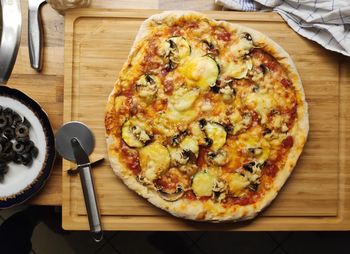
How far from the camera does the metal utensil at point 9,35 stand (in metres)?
2.35

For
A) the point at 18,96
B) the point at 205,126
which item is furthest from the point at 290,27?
the point at 18,96

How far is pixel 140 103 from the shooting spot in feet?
7.22

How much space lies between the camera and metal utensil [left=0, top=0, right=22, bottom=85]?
235cm

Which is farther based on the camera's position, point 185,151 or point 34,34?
point 34,34

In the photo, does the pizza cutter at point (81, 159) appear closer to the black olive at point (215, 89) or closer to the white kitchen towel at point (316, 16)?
the black olive at point (215, 89)

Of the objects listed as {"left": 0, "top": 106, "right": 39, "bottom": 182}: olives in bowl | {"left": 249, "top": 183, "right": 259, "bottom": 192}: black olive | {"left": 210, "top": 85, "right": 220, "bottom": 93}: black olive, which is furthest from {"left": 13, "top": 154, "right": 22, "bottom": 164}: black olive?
{"left": 249, "top": 183, "right": 259, "bottom": 192}: black olive

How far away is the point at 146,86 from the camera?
7.16 feet

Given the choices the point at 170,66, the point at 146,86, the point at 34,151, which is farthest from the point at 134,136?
the point at 34,151

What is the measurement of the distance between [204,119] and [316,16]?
650mm

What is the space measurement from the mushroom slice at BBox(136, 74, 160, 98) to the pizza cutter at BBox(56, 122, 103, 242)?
302 millimetres

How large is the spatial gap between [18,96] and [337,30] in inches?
54.8

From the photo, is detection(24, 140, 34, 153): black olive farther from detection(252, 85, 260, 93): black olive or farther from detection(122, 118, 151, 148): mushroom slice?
detection(252, 85, 260, 93): black olive

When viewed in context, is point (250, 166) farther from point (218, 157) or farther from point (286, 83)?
point (286, 83)

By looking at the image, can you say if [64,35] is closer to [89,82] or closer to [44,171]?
[89,82]
